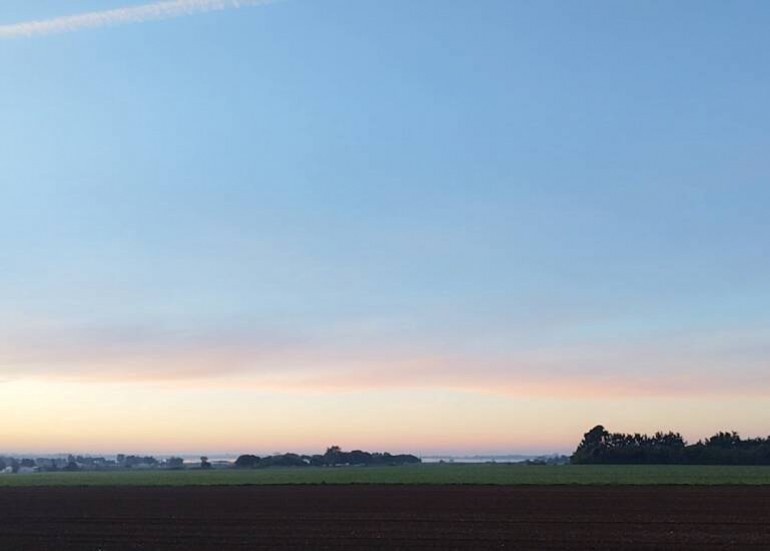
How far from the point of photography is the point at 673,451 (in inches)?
5285

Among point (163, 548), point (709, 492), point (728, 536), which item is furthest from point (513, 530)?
point (709, 492)

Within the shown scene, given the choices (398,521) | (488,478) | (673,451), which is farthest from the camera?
(673,451)

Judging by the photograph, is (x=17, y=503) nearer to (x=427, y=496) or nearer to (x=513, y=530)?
(x=427, y=496)

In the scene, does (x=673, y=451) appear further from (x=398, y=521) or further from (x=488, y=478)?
(x=398, y=521)

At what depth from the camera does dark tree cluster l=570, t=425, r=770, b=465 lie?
13388cm

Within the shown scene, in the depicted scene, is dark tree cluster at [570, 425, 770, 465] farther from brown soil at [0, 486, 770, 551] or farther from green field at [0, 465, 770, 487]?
brown soil at [0, 486, 770, 551]

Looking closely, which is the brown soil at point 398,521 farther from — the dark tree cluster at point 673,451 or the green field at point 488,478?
the dark tree cluster at point 673,451

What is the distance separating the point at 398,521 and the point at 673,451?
109m

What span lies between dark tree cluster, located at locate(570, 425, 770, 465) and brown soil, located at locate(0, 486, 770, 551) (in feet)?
275

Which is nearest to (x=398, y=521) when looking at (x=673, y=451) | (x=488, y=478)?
(x=488, y=478)

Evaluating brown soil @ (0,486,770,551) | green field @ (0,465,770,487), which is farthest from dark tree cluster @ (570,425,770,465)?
brown soil @ (0,486,770,551)

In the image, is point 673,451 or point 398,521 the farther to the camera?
point 673,451

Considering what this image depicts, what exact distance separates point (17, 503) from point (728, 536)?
36.8m

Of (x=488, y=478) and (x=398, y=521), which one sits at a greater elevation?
(x=488, y=478)
